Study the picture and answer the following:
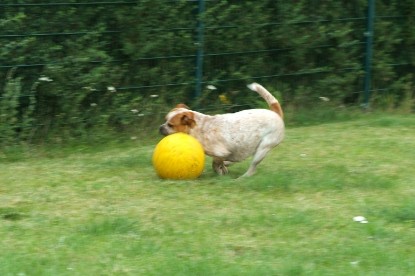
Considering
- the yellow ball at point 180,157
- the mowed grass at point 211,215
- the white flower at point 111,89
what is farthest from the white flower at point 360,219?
the white flower at point 111,89

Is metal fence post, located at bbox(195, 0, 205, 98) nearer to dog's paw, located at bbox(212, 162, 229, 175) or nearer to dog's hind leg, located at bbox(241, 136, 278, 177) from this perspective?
dog's paw, located at bbox(212, 162, 229, 175)

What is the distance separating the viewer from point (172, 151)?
8.11 metres

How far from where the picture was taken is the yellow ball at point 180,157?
8.10m

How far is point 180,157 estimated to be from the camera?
8.09 m

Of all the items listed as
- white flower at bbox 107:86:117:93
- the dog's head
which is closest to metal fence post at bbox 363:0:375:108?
white flower at bbox 107:86:117:93

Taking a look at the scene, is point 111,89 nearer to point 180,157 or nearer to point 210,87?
point 210,87

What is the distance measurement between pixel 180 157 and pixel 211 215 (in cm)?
118

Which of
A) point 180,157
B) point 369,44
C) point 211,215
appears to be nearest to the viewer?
point 211,215

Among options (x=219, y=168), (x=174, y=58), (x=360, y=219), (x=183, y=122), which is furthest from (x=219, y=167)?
(x=174, y=58)

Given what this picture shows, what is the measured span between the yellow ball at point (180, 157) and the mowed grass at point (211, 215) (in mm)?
117

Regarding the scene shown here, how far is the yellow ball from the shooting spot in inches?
319

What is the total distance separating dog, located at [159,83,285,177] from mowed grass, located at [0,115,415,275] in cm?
25

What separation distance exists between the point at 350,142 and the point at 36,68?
3542 mm

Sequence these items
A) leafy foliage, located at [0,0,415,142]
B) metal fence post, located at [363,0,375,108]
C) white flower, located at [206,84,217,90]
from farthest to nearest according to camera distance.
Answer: metal fence post, located at [363,0,375,108] < white flower, located at [206,84,217,90] < leafy foliage, located at [0,0,415,142]
